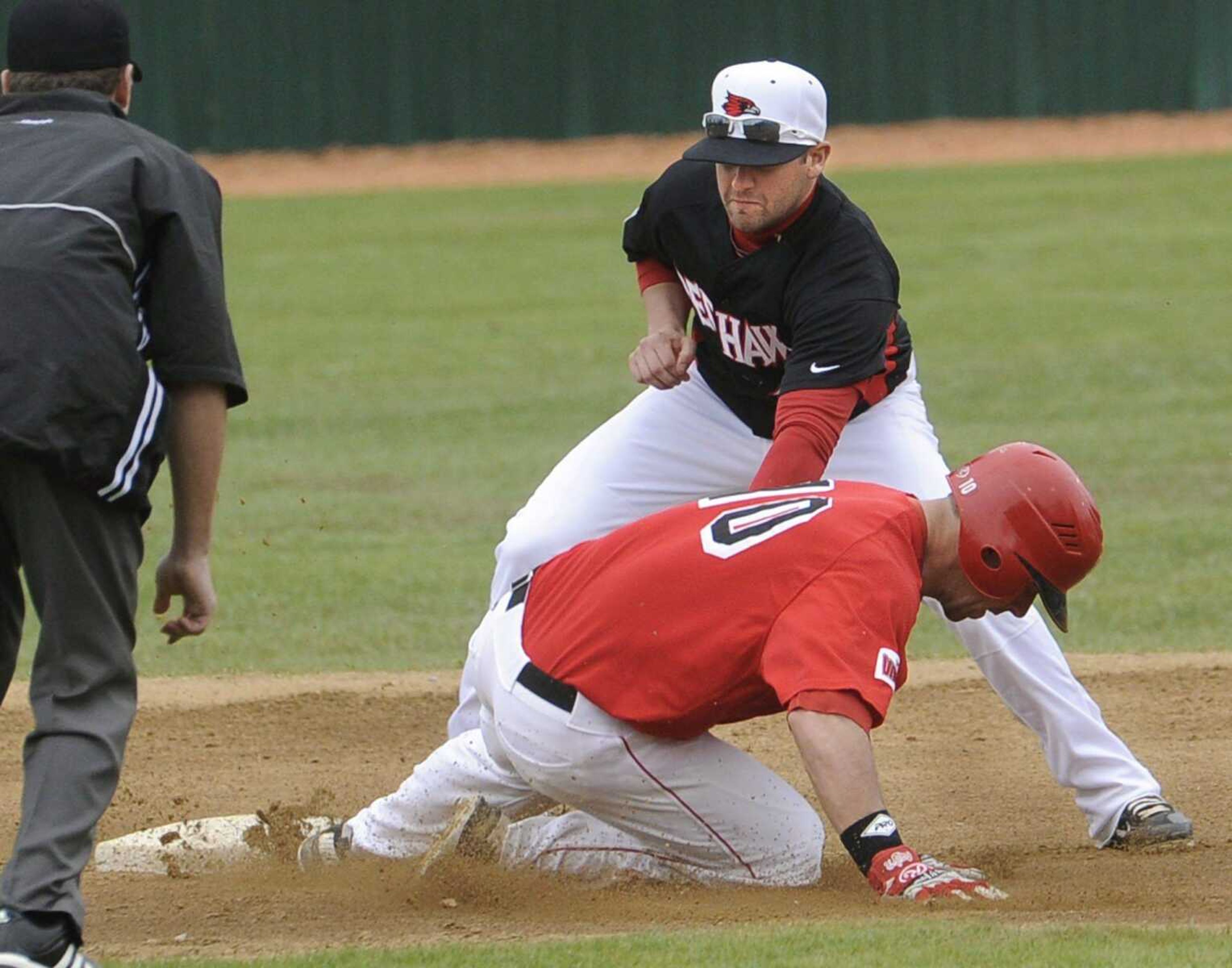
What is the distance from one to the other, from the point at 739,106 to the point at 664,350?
0.71m

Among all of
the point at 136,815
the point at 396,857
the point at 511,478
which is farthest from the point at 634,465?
the point at 511,478

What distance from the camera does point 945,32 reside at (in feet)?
96.7

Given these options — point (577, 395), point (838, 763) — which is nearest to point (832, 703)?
point (838, 763)

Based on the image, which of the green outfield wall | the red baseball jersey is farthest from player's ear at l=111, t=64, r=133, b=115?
the green outfield wall

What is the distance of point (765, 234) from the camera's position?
5336mm

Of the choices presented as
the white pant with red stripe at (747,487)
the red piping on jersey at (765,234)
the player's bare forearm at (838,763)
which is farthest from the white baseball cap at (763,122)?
the player's bare forearm at (838,763)

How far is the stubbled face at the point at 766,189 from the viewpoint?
5.18 metres

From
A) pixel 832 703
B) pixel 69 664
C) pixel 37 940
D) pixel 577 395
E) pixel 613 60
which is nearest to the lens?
pixel 37 940

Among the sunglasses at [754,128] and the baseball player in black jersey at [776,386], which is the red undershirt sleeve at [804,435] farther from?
the sunglasses at [754,128]

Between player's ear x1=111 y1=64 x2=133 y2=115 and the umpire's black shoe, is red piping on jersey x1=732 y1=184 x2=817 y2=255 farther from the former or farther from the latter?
the umpire's black shoe

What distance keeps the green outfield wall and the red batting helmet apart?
25889 mm

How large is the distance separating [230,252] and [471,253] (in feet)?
9.30

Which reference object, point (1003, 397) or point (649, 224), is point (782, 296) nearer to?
point (649, 224)

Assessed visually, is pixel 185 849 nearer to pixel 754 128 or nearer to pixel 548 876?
pixel 548 876
